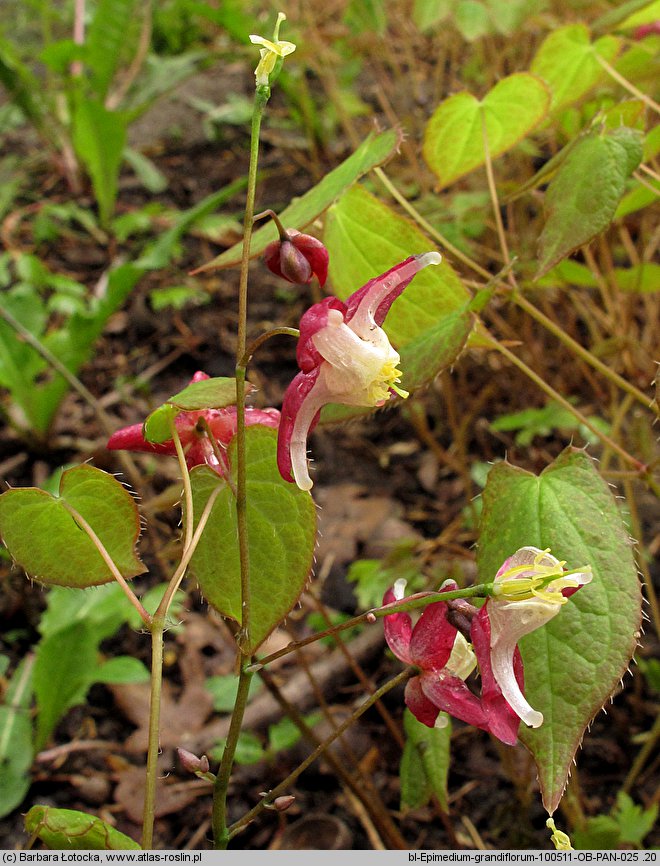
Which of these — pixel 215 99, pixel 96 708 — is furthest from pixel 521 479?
pixel 215 99

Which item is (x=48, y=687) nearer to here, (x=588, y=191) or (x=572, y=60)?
(x=588, y=191)

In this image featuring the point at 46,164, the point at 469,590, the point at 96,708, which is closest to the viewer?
the point at 469,590

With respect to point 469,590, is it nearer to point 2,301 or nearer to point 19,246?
point 2,301

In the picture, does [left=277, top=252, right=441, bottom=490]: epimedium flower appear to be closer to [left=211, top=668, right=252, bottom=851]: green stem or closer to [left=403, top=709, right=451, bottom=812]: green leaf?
[left=211, top=668, right=252, bottom=851]: green stem

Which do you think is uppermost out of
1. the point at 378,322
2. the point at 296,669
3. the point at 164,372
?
the point at 378,322

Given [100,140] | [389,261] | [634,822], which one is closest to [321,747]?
[389,261]
